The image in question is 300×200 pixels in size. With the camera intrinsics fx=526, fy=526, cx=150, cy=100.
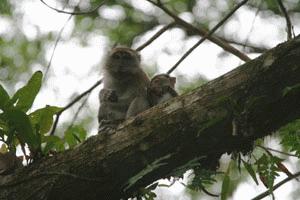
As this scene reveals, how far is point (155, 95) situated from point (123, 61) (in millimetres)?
1394

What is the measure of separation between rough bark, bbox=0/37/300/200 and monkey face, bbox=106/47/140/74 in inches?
117

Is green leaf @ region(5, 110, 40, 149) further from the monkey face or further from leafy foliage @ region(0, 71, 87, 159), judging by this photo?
the monkey face

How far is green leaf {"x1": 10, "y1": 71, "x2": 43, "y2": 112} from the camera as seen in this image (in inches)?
177

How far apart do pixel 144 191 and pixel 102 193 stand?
31 centimetres

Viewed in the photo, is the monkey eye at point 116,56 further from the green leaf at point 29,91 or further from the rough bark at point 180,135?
the rough bark at point 180,135

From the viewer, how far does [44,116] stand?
15.3 feet

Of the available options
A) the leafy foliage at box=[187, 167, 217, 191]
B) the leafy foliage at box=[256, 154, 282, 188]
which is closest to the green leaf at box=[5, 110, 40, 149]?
the leafy foliage at box=[187, 167, 217, 191]

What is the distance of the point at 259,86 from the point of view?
3408 millimetres

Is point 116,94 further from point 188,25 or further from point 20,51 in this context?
point 20,51

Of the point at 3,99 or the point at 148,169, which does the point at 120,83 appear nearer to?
the point at 3,99

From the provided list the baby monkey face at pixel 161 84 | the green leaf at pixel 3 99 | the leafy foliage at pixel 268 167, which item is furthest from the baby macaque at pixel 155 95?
the leafy foliage at pixel 268 167

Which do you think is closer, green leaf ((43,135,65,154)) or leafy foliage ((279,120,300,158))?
leafy foliage ((279,120,300,158))

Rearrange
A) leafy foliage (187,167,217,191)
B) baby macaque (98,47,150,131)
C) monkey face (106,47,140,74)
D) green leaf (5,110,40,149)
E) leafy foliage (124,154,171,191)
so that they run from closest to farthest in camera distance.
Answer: leafy foliage (124,154,171,191), leafy foliage (187,167,217,191), green leaf (5,110,40,149), baby macaque (98,47,150,131), monkey face (106,47,140,74)

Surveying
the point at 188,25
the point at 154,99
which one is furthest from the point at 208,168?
the point at 188,25
